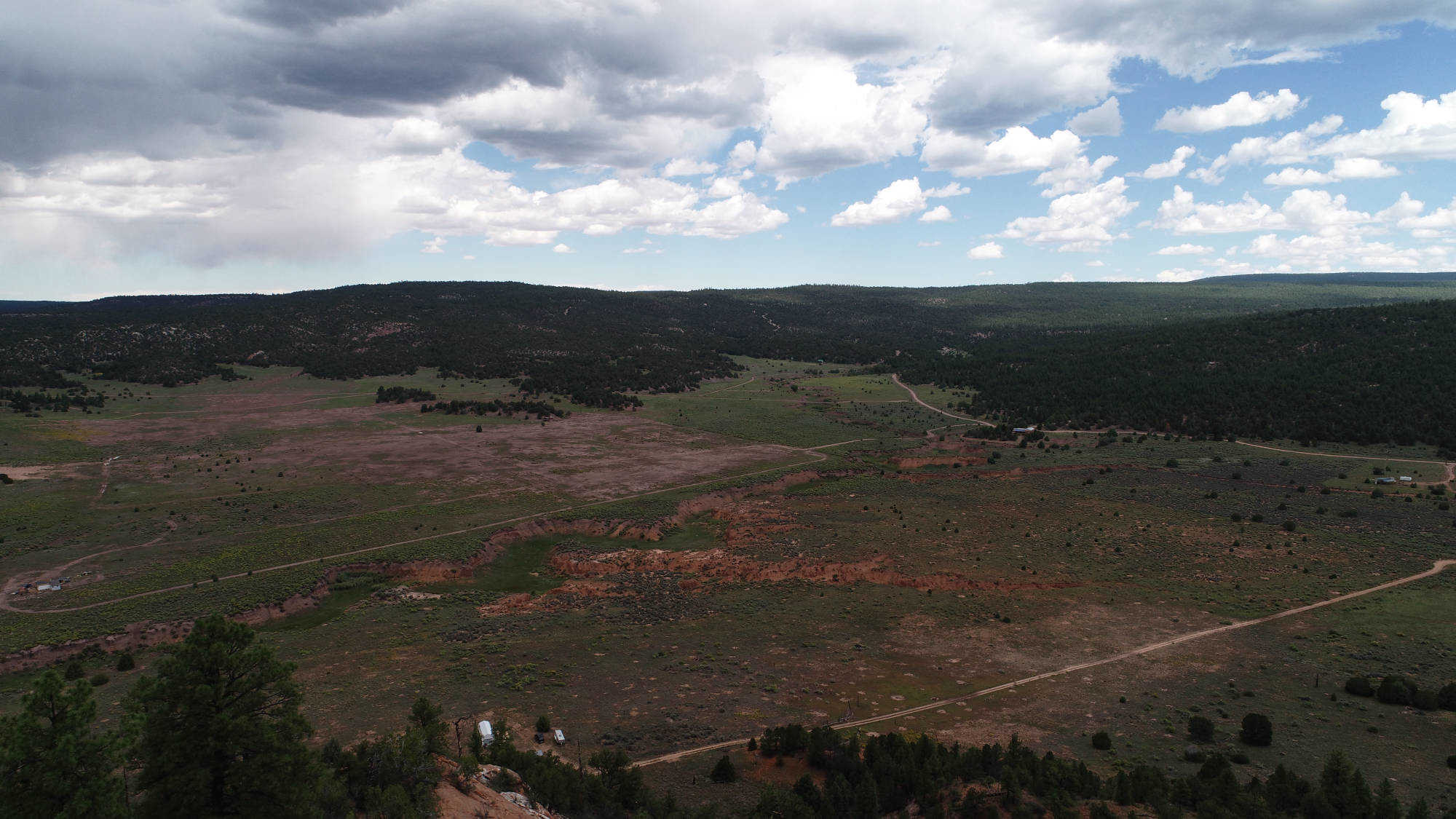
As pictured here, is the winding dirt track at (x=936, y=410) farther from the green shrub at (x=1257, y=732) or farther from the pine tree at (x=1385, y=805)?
the pine tree at (x=1385, y=805)

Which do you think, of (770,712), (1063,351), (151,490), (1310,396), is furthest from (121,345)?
(1310,396)

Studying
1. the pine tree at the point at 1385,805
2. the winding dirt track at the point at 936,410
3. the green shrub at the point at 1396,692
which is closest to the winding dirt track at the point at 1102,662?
the green shrub at the point at 1396,692

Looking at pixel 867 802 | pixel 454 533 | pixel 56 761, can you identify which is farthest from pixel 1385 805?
pixel 454 533

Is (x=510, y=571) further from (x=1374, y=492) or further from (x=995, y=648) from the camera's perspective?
(x=1374, y=492)

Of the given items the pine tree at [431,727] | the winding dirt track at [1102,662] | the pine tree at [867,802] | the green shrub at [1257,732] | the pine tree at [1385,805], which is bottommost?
the winding dirt track at [1102,662]

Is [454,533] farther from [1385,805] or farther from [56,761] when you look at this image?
[1385,805]
